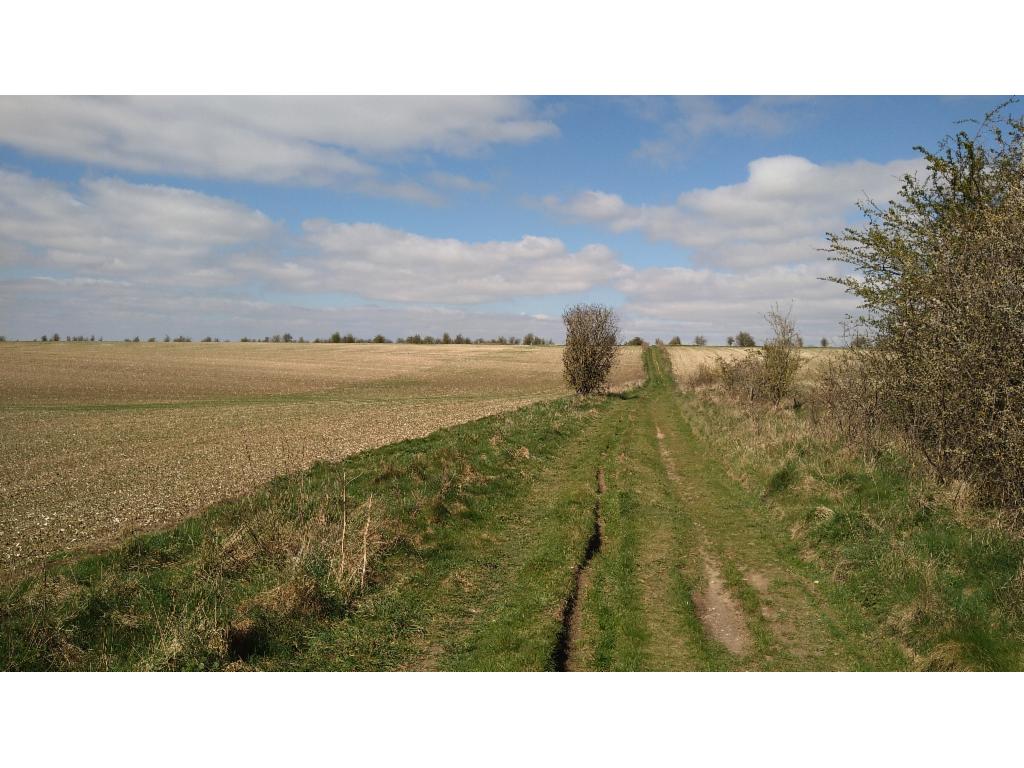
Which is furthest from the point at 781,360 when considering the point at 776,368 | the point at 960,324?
the point at 960,324

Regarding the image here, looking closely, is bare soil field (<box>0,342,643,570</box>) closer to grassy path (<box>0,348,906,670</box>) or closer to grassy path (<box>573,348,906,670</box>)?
grassy path (<box>0,348,906,670</box>)

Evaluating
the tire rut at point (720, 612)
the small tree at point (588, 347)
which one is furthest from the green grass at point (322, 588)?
the small tree at point (588, 347)

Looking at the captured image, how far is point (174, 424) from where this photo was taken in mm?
24453

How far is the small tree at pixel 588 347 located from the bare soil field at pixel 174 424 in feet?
13.1

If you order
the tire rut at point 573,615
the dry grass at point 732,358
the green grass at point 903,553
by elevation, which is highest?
the dry grass at point 732,358

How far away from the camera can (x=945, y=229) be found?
11008 mm

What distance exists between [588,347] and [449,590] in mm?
27730

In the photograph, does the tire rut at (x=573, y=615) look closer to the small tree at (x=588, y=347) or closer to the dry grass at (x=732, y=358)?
the dry grass at (x=732, y=358)

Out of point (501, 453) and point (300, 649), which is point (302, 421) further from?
point (300, 649)

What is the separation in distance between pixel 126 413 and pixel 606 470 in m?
24.5

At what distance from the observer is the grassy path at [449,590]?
247 inches

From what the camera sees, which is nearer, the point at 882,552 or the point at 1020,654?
the point at 1020,654

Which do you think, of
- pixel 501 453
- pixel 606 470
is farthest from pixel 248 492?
pixel 606 470

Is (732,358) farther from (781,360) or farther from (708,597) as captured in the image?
(708,597)
